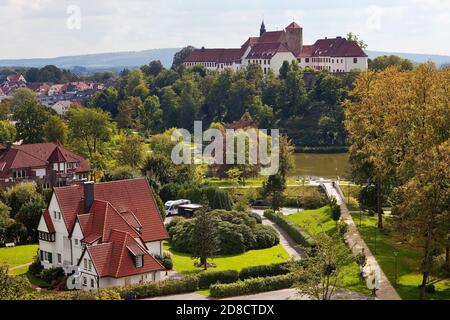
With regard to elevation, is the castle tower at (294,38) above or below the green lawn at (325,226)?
above

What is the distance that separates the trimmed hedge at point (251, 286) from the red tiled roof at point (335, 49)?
78015mm

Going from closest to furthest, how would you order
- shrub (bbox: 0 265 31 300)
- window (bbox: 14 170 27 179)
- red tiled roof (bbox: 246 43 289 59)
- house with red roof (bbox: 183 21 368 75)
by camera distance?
shrub (bbox: 0 265 31 300) → window (bbox: 14 170 27 179) → house with red roof (bbox: 183 21 368 75) → red tiled roof (bbox: 246 43 289 59)

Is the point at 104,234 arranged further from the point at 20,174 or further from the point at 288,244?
the point at 20,174

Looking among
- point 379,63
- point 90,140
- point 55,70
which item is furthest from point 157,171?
point 55,70

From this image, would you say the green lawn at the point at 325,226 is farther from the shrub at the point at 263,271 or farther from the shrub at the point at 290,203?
the shrub at the point at 290,203

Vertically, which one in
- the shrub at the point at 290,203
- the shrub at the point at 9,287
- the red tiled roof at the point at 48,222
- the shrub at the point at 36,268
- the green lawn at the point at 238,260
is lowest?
the shrub at the point at 290,203

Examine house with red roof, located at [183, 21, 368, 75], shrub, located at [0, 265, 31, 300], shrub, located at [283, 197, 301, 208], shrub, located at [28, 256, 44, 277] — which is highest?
house with red roof, located at [183, 21, 368, 75]

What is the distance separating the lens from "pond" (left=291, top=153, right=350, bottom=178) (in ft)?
222

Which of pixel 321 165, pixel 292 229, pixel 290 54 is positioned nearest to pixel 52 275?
pixel 292 229

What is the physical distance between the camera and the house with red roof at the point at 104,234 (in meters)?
28.5

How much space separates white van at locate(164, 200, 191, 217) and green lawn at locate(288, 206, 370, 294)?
739 centimetres

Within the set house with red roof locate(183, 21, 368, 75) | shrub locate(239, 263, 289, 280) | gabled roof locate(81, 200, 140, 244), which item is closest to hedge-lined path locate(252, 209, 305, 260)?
shrub locate(239, 263, 289, 280)

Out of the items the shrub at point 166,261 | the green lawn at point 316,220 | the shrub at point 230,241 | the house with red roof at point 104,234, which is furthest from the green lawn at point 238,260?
the green lawn at point 316,220

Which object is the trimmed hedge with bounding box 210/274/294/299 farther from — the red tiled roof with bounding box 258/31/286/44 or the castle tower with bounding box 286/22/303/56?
→ the red tiled roof with bounding box 258/31/286/44
